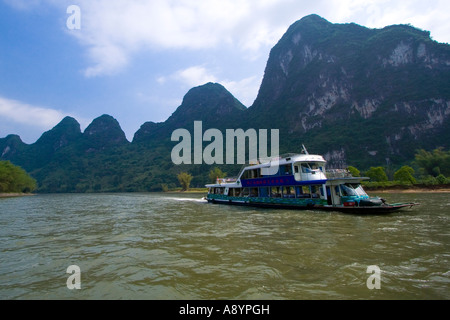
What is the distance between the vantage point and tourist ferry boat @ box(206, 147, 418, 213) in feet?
60.3

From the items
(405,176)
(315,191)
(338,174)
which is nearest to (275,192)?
(315,191)

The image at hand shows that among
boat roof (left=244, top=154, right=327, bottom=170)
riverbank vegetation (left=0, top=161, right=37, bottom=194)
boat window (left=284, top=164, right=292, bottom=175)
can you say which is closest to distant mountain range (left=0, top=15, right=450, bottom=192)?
riverbank vegetation (left=0, top=161, right=37, bottom=194)

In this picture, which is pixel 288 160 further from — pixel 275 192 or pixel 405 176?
pixel 405 176

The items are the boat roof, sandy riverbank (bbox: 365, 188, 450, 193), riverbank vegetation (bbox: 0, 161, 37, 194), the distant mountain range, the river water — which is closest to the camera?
the river water

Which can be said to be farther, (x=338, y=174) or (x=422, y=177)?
(x=422, y=177)

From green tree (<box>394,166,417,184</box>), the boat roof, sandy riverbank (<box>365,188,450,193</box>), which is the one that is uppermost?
the boat roof

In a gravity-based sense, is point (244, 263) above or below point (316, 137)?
below

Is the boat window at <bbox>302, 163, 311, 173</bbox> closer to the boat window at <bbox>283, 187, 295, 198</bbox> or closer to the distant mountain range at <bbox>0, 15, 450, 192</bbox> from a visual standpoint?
the boat window at <bbox>283, 187, 295, 198</bbox>

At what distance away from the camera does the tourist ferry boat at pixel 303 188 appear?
60.3 feet

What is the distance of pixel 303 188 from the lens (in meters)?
23.2

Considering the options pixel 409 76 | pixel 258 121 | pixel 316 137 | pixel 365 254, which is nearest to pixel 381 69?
pixel 409 76
